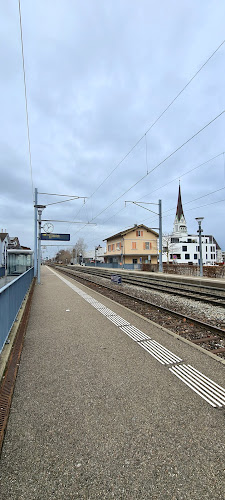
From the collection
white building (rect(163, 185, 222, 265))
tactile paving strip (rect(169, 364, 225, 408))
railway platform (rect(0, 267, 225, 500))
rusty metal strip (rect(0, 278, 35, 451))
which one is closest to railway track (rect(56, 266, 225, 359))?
railway platform (rect(0, 267, 225, 500))

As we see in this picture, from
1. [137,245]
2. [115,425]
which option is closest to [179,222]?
[137,245]

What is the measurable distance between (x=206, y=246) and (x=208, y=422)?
3333 inches

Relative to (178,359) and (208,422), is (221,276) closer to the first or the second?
(178,359)

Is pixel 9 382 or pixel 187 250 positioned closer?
pixel 9 382

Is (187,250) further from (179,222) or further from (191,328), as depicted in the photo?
(191,328)

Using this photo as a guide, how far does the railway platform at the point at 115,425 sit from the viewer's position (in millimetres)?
1979

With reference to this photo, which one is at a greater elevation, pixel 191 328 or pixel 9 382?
pixel 9 382

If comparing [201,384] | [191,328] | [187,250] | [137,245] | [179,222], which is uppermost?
[179,222]

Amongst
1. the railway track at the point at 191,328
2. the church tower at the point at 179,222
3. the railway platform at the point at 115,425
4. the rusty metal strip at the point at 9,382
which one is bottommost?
the railway track at the point at 191,328

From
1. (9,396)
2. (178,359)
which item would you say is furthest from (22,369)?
(178,359)

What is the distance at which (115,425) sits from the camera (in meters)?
2.68

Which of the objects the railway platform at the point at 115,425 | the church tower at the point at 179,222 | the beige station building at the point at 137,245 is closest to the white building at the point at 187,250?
the church tower at the point at 179,222

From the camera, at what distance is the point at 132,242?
184 ft

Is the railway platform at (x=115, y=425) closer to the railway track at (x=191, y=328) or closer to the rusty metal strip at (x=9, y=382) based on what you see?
the rusty metal strip at (x=9, y=382)
